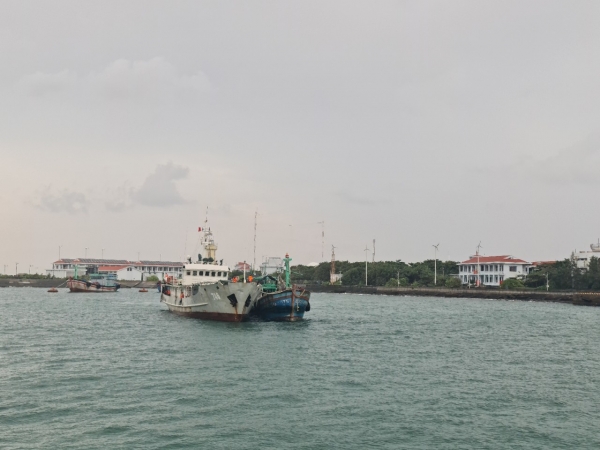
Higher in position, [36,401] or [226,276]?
[226,276]

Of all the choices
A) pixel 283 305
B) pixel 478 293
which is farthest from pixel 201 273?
pixel 478 293

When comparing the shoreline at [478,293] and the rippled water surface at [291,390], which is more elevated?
the shoreline at [478,293]

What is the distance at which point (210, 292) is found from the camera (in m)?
56.2

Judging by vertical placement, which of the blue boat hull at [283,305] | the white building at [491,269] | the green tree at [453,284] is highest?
the white building at [491,269]

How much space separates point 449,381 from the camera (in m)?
31.0

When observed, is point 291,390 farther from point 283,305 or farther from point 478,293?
point 478,293

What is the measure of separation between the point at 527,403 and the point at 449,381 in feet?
17.3

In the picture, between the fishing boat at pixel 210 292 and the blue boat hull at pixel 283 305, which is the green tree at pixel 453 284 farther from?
the blue boat hull at pixel 283 305

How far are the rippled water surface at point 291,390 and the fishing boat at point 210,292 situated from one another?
10.9 feet


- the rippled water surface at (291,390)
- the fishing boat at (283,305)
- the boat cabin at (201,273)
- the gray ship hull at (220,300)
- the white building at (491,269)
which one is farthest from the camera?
the white building at (491,269)

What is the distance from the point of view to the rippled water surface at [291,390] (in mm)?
20609

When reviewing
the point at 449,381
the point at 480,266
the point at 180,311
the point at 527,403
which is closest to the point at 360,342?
the point at 449,381

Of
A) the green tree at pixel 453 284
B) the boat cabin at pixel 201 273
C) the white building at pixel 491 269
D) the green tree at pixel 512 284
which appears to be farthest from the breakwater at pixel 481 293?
the boat cabin at pixel 201 273

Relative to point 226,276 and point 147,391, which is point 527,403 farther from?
point 226,276
